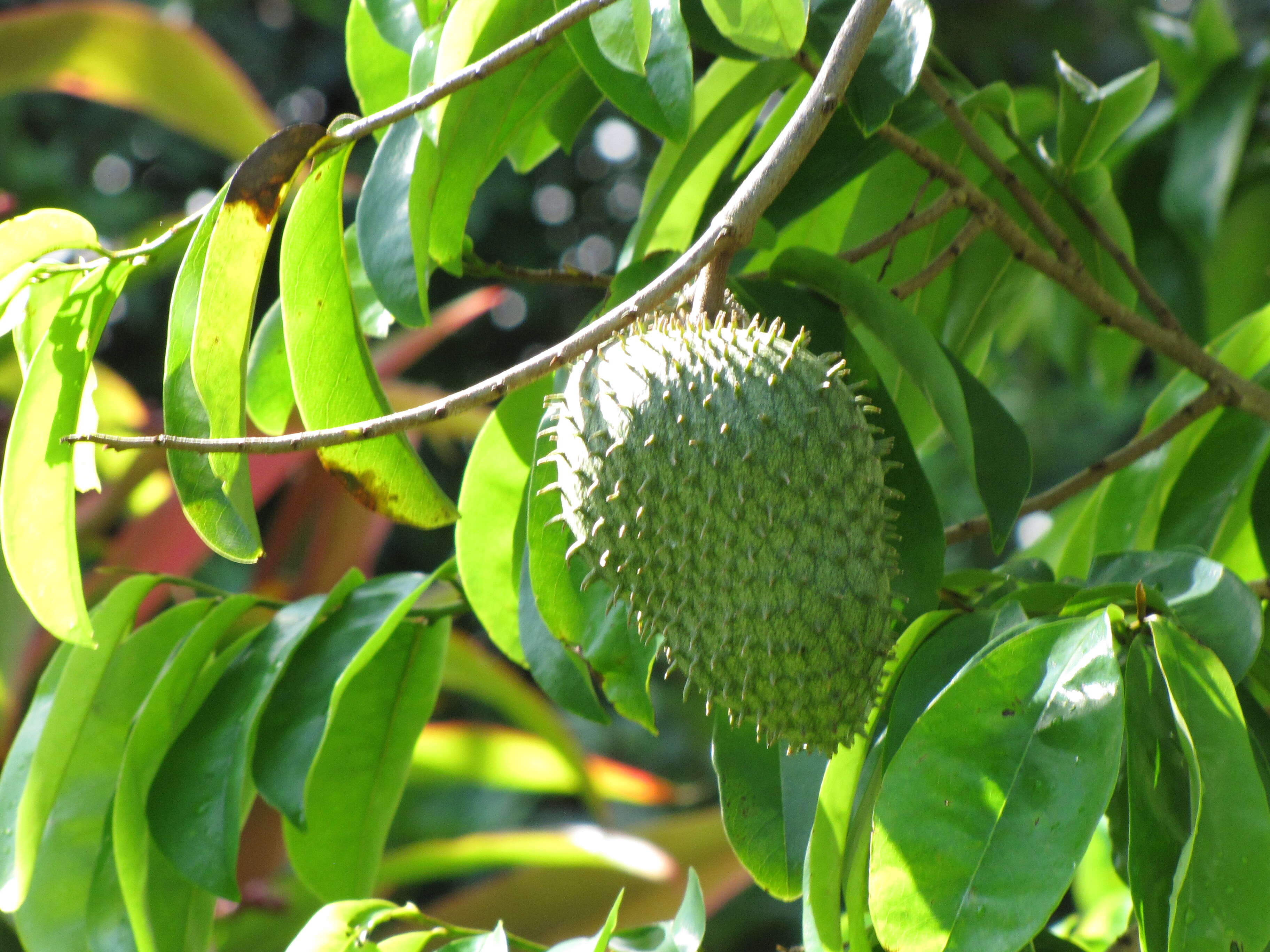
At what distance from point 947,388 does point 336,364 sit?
419 mm

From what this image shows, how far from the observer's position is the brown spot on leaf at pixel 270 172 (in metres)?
0.70

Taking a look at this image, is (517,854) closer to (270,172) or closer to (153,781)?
(153,781)

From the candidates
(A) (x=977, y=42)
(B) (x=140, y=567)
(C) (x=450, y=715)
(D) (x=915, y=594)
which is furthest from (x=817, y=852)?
(A) (x=977, y=42)

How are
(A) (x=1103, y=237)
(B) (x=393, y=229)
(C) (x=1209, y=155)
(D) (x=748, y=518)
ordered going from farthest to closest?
1. (C) (x=1209, y=155)
2. (A) (x=1103, y=237)
3. (B) (x=393, y=229)
4. (D) (x=748, y=518)

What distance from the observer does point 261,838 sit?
252 cm

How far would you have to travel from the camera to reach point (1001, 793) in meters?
0.60

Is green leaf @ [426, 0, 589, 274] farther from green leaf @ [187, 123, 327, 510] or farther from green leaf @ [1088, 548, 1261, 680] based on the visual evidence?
green leaf @ [1088, 548, 1261, 680]

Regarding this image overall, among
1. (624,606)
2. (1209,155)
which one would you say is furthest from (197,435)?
(1209,155)

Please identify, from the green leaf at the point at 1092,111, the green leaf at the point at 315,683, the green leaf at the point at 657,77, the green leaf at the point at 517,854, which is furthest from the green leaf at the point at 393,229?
the green leaf at the point at 517,854

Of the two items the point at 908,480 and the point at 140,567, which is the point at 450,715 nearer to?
the point at 140,567

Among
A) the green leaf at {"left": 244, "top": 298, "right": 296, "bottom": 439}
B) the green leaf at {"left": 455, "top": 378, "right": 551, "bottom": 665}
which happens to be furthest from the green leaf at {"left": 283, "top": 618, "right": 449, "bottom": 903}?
the green leaf at {"left": 244, "top": 298, "right": 296, "bottom": 439}

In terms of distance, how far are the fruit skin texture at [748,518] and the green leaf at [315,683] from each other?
0.25 m

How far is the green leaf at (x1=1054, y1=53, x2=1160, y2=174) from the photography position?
105cm

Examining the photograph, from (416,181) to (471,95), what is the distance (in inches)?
3.3
